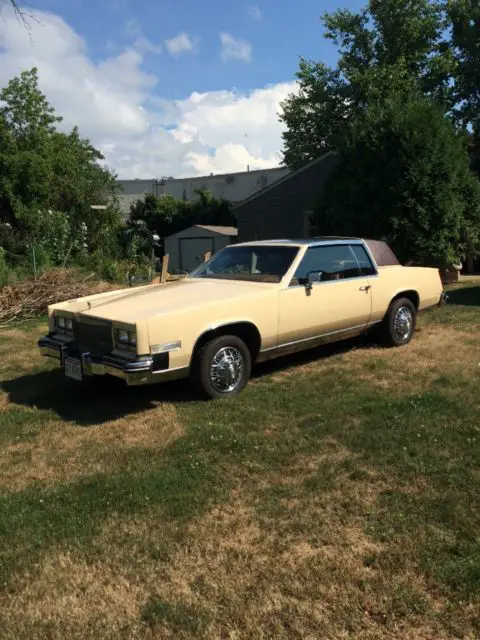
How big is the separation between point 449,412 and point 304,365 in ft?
7.06

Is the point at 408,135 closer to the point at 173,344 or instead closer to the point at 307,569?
the point at 173,344

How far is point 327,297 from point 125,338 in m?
2.49

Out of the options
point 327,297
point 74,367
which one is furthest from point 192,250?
point 74,367

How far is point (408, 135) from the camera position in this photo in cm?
1370

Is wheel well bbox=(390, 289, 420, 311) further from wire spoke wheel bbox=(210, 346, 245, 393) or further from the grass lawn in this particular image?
wire spoke wheel bbox=(210, 346, 245, 393)

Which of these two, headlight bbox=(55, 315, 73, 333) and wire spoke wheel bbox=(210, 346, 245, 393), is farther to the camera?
headlight bbox=(55, 315, 73, 333)

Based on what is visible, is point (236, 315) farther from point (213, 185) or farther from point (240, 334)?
point (213, 185)

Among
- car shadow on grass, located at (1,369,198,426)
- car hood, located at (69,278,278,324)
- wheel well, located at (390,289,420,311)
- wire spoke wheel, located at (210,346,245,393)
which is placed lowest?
car shadow on grass, located at (1,369,198,426)

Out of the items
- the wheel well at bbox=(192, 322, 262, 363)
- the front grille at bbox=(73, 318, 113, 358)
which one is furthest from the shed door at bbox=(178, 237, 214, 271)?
the front grille at bbox=(73, 318, 113, 358)

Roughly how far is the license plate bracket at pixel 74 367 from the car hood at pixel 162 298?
1.50ft

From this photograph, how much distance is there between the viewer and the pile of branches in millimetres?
11500

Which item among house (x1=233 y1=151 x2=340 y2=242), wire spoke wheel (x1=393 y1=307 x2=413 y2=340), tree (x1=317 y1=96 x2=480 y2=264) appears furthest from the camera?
house (x1=233 y1=151 x2=340 y2=242)

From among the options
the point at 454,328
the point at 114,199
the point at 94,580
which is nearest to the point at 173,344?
the point at 94,580

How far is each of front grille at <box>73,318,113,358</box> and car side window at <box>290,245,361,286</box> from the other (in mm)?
2055
